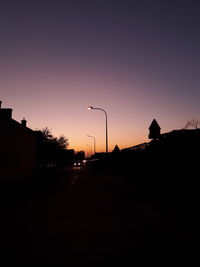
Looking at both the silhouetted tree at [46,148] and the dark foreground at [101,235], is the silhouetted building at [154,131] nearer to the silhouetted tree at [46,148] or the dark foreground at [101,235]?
the dark foreground at [101,235]

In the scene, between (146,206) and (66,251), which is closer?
(66,251)

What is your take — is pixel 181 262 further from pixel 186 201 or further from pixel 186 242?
pixel 186 201

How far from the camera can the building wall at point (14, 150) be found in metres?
24.3

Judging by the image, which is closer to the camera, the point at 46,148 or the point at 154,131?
the point at 154,131

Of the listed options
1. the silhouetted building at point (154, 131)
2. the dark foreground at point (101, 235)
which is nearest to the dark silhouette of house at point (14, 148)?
the dark foreground at point (101, 235)

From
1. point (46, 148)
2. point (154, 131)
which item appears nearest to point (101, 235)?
point (154, 131)

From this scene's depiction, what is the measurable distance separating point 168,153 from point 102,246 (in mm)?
10781

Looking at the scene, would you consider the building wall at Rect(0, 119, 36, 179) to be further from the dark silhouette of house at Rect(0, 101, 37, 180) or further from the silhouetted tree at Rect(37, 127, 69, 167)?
the silhouetted tree at Rect(37, 127, 69, 167)

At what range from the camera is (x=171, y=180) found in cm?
1586

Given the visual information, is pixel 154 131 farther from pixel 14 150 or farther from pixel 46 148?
pixel 46 148

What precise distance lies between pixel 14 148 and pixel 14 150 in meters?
0.20

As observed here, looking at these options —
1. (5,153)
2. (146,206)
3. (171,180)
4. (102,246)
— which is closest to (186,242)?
(102,246)

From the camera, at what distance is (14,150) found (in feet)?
89.8

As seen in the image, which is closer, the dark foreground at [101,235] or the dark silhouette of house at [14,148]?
the dark foreground at [101,235]
